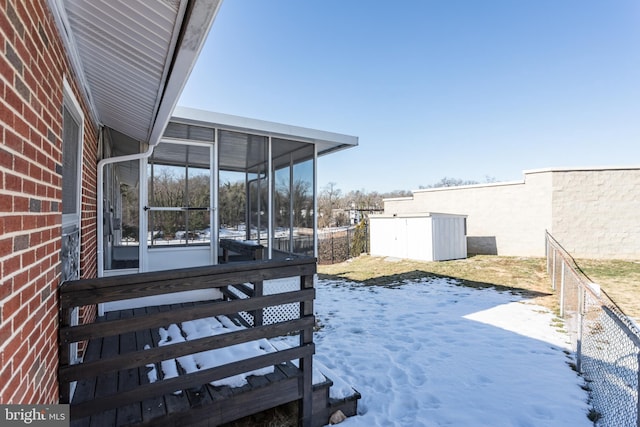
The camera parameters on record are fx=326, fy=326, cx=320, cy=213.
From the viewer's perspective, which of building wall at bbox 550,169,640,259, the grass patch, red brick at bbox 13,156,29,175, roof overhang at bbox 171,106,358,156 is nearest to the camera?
red brick at bbox 13,156,29,175

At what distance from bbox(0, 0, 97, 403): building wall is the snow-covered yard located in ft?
6.91

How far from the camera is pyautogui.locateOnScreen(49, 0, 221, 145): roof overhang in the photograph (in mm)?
1412

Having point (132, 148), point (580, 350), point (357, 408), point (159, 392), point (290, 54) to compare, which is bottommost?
point (357, 408)

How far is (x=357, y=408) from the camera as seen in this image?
271 centimetres

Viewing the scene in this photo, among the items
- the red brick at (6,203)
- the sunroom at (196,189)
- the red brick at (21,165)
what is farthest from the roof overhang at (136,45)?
the sunroom at (196,189)

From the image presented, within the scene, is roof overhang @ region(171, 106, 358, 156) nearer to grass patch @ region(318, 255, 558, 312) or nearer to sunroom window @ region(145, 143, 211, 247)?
sunroom window @ region(145, 143, 211, 247)

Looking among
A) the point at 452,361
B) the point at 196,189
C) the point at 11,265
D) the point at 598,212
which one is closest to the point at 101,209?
the point at 196,189

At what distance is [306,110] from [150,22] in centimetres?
1585

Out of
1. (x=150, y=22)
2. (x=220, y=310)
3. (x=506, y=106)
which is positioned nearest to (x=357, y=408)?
(x=220, y=310)

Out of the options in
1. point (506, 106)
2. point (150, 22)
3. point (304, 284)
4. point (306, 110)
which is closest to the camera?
point (150, 22)

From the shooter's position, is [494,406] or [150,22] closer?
[150,22]

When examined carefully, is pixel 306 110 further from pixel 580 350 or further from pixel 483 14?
pixel 580 350

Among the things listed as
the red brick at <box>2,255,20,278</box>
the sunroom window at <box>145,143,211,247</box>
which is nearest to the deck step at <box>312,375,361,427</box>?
the red brick at <box>2,255,20,278</box>

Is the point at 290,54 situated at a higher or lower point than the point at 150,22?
higher
